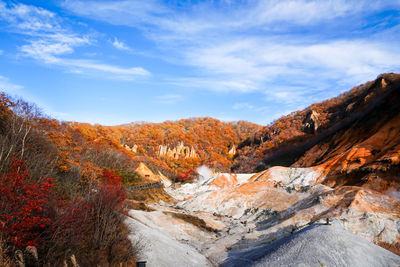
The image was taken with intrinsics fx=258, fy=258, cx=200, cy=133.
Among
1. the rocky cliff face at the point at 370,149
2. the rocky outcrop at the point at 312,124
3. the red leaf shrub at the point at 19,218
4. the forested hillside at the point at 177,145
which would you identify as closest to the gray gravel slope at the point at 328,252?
the red leaf shrub at the point at 19,218

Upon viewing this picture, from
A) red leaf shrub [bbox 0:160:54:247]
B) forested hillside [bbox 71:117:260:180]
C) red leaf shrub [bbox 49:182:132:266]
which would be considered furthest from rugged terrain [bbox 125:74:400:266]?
forested hillside [bbox 71:117:260:180]

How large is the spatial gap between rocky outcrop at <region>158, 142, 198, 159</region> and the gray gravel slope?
81.5m

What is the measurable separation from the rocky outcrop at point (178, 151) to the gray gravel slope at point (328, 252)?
81.5m

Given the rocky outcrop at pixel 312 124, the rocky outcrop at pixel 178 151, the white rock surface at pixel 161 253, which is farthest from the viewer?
Result: the rocky outcrop at pixel 178 151

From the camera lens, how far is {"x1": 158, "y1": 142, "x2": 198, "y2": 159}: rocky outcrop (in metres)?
92.0

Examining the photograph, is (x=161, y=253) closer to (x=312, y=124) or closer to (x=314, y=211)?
(x=314, y=211)

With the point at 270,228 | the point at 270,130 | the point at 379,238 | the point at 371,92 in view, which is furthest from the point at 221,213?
the point at 270,130

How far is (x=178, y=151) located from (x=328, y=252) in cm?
8498

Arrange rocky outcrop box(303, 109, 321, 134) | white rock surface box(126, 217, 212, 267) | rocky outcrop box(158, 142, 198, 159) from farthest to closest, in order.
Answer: rocky outcrop box(158, 142, 198, 159) < rocky outcrop box(303, 109, 321, 134) < white rock surface box(126, 217, 212, 267)

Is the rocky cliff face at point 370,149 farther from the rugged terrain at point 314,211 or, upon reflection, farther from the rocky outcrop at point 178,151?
the rocky outcrop at point 178,151

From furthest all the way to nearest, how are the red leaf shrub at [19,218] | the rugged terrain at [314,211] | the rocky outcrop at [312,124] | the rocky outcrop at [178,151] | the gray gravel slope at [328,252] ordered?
1. the rocky outcrop at [178,151]
2. the rocky outcrop at [312,124]
3. the rugged terrain at [314,211]
4. the gray gravel slope at [328,252]
5. the red leaf shrub at [19,218]

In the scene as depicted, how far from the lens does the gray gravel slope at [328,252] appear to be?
9.46m

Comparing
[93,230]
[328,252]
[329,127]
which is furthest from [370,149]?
[329,127]

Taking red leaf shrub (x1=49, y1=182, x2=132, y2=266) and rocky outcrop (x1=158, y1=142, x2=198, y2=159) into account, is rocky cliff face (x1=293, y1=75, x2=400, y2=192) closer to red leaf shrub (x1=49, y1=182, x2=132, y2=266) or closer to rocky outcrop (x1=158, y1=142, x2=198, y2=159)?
red leaf shrub (x1=49, y1=182, x2=132, y2=266)
